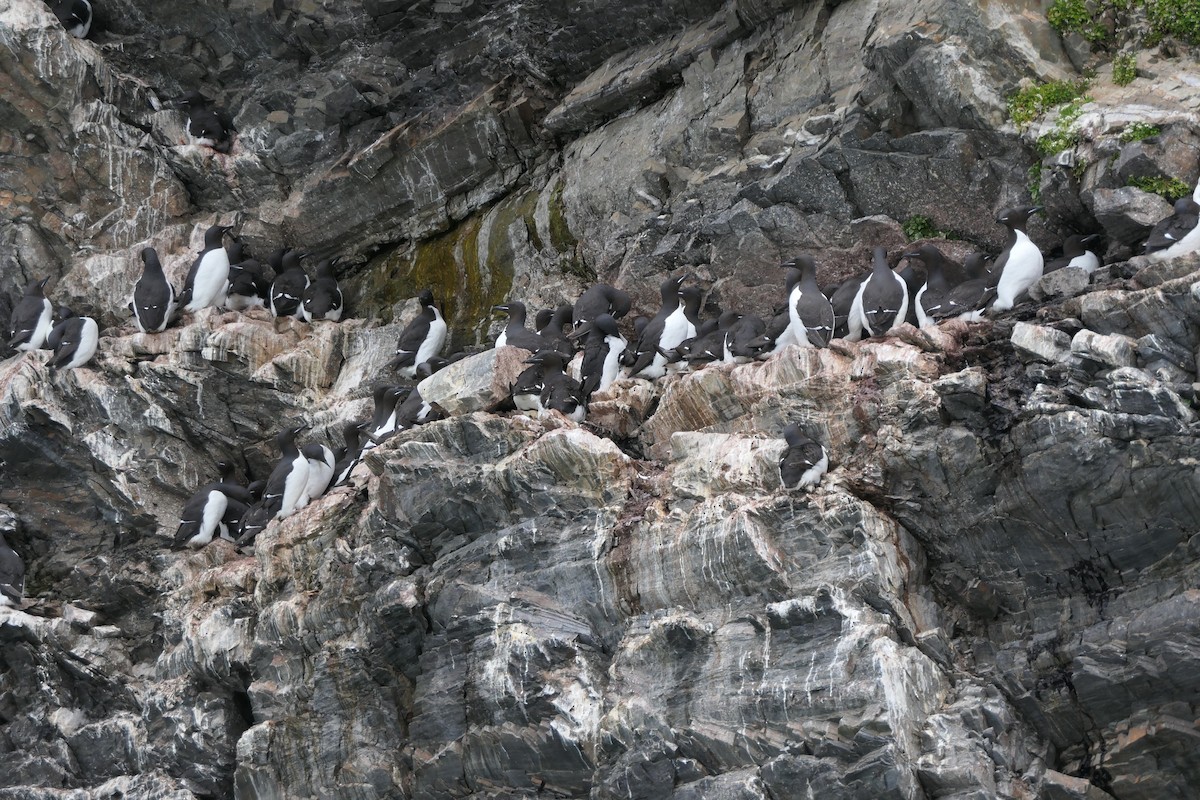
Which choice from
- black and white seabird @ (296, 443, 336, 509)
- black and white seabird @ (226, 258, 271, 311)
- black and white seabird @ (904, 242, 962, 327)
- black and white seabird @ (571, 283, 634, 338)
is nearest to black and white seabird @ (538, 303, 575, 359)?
black and white seabird @ (571, 283, 634, 338)

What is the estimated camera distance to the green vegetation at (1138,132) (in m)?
10.6

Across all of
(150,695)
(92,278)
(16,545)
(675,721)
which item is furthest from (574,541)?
(92,278)

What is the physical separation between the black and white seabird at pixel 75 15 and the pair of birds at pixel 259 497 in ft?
18.6

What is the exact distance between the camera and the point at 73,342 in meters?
14.0

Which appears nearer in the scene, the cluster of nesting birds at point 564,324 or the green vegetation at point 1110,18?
the cluster of nesting birds at point 564,324

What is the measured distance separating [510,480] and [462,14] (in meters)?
7.01

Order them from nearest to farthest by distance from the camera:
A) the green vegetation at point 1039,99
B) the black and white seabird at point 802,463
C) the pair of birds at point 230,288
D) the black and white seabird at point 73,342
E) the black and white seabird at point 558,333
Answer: the black and white seabird at point 802,463 → the green vegetation at point 1039,99 → the black and white seabird at point 558,333 → the black and white seabird at point 73,342 → the pair of birds at point 230,288

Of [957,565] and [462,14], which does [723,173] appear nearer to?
[462,14]

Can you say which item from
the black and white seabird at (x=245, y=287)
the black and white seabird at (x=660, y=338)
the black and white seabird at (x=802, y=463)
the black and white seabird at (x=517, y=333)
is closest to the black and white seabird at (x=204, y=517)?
the black and white seabird at (x=245, y=287)

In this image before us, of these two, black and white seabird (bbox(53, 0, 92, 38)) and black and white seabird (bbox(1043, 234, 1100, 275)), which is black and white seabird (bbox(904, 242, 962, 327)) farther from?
black and white seabird (bbox(53, 0, 92, 38))

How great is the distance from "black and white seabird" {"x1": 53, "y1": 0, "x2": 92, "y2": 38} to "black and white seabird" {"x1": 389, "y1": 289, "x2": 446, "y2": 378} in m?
A: 5.62

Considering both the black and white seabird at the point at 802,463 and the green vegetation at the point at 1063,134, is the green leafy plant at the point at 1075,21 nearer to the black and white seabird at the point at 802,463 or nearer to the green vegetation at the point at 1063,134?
the green vegetation at the point at 1063,134

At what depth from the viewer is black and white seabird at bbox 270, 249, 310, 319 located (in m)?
14.9

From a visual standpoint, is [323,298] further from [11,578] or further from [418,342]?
[11,578]
